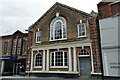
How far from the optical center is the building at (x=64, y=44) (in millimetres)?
14523

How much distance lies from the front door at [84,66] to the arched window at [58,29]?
3.68 meters

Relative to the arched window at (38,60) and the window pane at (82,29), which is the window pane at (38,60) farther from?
the window pane at (82,29)

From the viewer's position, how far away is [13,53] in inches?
955

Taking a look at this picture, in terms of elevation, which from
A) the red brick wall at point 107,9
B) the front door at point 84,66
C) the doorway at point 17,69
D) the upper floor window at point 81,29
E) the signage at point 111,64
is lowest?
the doorway at point 17,69

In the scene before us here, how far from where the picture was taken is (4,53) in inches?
1000

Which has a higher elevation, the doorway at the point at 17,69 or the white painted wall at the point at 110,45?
the white painted wall at the point at 110,45

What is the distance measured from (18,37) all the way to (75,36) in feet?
41.9

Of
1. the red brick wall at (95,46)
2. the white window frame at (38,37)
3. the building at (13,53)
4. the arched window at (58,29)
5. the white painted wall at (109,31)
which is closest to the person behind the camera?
the white painted wall at (109,31)

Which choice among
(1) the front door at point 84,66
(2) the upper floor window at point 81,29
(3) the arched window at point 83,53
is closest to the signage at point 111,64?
(3) the arched window at point 83,53

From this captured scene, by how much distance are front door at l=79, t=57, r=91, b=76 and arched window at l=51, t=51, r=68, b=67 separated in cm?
182

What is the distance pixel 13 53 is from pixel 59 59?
1152 cm

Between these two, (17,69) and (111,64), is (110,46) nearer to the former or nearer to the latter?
(111,64)

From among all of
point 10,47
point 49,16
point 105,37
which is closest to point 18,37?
point 10,47

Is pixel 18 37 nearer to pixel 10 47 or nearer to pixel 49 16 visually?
pixel 10 47
